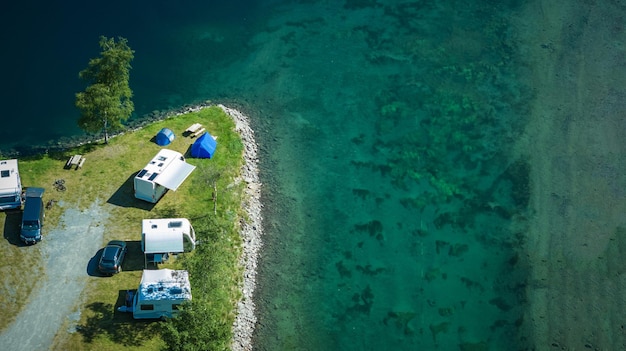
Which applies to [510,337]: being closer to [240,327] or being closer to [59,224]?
[240,327]

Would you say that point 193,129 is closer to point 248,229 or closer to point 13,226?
point 248,229

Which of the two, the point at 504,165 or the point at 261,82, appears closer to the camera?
the point at 504,165

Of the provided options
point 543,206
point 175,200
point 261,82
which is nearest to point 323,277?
point 175,200

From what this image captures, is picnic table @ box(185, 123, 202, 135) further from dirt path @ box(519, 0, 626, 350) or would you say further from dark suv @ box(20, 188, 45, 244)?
dirt path @ box(519, 0, 626, 350)

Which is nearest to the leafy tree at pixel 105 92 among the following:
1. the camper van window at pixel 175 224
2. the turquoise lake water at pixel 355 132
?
the turquoise lake water at pixel 355 132

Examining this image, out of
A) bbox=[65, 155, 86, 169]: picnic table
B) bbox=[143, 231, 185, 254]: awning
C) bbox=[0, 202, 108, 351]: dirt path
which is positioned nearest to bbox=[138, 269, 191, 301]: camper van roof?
bbox=[143, 231, 185, 254]: awning
